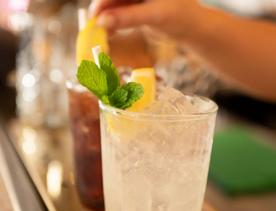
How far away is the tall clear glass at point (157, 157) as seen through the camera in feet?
1.68

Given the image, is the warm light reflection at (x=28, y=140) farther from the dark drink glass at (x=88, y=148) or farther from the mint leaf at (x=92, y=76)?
the mint leaf at (x=92, y=76)

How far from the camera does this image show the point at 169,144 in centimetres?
51

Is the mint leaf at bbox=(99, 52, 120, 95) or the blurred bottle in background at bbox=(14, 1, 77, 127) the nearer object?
the mint leaf at bbox=(99, 52, 120, 95)

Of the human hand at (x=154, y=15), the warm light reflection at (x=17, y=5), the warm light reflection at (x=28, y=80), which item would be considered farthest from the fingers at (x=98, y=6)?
the warm light reflection at (x=17, y=5)

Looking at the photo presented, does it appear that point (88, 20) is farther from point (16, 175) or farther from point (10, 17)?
point (10, 17)

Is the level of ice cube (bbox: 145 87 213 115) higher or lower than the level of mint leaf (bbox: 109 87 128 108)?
lower

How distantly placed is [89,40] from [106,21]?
15cm

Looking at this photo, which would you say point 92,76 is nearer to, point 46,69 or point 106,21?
point 106,21

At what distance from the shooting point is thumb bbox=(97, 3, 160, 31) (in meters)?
0.81

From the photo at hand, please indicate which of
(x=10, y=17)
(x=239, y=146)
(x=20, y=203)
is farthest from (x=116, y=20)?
(x=10, y=17)

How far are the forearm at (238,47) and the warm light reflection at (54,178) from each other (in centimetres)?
47

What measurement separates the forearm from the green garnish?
0.67 m

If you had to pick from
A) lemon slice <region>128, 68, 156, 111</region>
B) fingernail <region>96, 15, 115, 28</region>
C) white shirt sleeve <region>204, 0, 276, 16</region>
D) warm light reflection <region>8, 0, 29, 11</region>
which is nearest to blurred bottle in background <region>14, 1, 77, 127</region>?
warm light reflection <region>8, 0, 29, 11</region>

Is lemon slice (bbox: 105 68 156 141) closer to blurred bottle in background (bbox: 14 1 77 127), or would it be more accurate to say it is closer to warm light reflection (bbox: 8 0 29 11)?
blurred bottle in background (bbox: 14 1 77 127)
